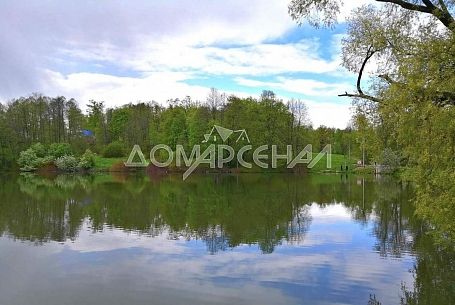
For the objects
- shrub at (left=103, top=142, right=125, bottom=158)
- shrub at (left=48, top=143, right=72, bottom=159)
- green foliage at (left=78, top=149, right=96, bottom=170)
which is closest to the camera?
green foliage at (left=78, top=149, right=96, bottom=170)

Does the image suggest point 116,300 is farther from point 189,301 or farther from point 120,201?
point 120,201

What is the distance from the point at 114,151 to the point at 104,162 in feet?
10.8

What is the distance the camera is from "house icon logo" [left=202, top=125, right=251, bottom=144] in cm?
6494

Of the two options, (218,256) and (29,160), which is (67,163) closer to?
(29,160)

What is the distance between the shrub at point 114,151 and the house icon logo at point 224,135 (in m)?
16.7

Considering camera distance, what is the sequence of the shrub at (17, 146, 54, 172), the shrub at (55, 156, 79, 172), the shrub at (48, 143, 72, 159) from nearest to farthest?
the shrub at (55, 156, 79, 172) < the shrub at (17, 146, 54, 172) < the shrub at (48, 143, 72, 159)

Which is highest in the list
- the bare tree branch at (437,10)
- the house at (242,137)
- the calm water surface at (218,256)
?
the house at (242,137)

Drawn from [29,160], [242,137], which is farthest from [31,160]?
[242,137]

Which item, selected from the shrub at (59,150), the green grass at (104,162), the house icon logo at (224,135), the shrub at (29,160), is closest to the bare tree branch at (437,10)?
the house icon logo at (224,135)

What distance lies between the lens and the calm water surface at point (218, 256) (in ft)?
33.7

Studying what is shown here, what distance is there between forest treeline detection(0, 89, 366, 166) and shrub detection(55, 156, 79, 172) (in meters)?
5.09

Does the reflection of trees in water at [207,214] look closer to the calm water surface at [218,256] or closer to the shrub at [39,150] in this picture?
the calm water surface at [218,256]

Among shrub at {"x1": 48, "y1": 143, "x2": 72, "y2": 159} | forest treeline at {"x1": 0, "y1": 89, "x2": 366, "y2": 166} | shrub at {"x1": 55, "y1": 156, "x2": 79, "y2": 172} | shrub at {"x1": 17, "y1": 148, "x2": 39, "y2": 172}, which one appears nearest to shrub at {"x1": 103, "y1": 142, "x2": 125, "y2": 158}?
forest treeline at {"x1": 0, "y1": 89, "x2": 366, "y2": 166}

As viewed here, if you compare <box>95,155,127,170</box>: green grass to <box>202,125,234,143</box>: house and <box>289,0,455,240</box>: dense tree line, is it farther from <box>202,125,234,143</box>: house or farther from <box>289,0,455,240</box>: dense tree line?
<box>289,0,455,240</box>: dense tree line
